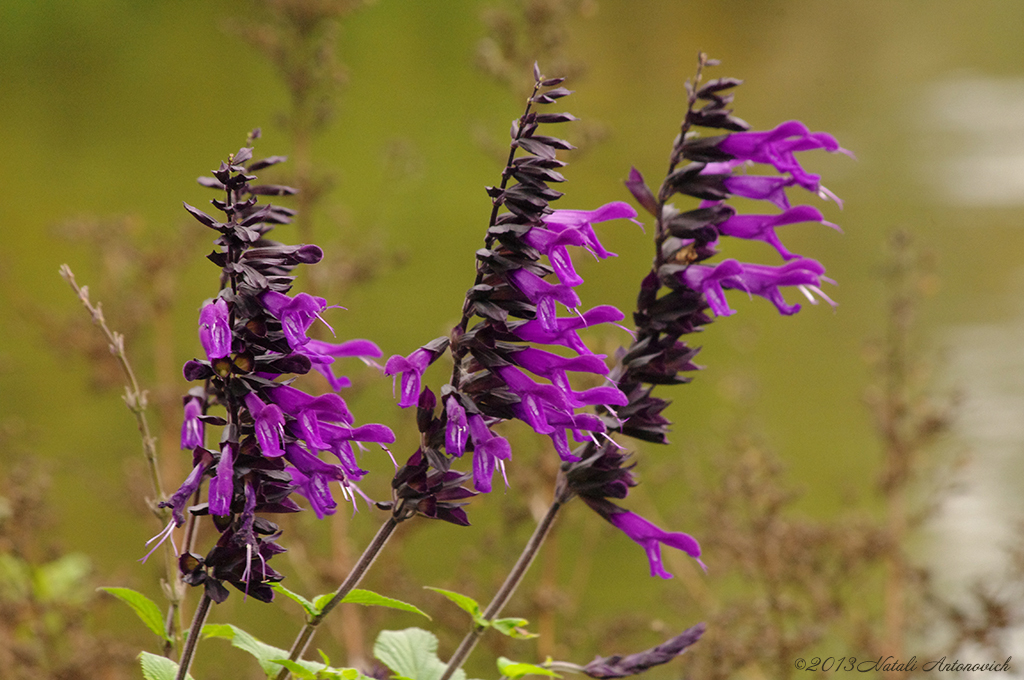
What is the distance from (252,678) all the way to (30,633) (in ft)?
1.64

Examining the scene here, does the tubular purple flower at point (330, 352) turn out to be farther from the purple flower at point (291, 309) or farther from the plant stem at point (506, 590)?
the plant stem at point (506, 590)

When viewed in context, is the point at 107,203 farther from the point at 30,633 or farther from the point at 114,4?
the point at 30,633

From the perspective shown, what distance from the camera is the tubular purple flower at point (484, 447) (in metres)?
0.42

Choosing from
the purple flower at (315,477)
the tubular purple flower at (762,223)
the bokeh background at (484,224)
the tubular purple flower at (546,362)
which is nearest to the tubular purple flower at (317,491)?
the purple flower at (315,477)

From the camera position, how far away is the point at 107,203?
2.90 meters

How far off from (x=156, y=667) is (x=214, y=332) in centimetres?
17

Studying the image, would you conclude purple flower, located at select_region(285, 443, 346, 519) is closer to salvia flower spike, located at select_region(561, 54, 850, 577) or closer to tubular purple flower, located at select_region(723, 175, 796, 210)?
salvia flower spike, located at select_region(561, 54, 850, 577)

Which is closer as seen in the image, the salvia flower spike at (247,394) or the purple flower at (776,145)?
the salvia flower spike at (247,394)

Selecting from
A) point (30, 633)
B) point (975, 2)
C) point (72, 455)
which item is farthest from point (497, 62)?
point (975, 2)

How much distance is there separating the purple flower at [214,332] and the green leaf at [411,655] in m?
0.20

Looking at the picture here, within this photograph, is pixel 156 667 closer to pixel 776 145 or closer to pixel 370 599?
pixel 370 599

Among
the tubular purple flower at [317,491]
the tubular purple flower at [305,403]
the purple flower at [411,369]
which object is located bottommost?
the tubular purple flower at [317,491]

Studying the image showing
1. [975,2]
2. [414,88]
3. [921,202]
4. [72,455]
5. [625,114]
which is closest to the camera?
[72,455]

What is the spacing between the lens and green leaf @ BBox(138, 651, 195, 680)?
16.6 inches
